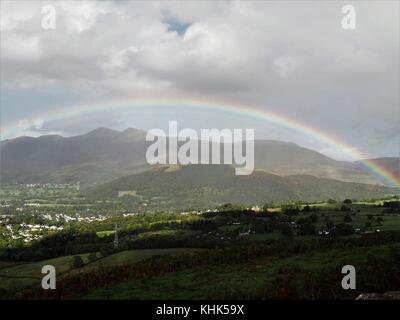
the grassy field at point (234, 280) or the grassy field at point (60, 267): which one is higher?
the grassy field at point (234, 280)

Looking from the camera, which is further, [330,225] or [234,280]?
[330,225]

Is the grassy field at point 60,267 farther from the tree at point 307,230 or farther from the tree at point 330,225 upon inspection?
the tree at point 330,225

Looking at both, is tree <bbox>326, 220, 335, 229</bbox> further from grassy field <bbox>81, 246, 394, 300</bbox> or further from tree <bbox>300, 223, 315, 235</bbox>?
grassy field <bbox>81, 246, 394, 300</bbox>

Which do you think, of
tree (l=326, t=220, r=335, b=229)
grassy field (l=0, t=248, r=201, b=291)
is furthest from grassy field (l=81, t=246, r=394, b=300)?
tree (l=326, t=220, r=335, b=229)

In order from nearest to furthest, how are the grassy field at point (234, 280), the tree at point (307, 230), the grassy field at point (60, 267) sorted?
the grassy field at point (234, 280)
the grassy field at point (60, 267)
the tree at point (307, 230)

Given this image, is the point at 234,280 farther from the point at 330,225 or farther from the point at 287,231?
the point at 330,225

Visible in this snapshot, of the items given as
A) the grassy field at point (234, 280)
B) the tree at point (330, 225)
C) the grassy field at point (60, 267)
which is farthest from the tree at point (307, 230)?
the grassy field at point (234, 280)

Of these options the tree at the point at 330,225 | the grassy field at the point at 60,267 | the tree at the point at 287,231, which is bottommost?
the grassy field at the point at 60,267

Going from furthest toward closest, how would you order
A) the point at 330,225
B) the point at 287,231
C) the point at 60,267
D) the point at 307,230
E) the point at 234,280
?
the point at 330,225 < the point at 307,230 < the point at 287,231 < the point at 60,267 < the point at 234,280

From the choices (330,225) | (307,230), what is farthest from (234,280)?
(330,225)

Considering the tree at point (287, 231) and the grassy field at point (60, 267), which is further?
the tree at point (287, 231)
